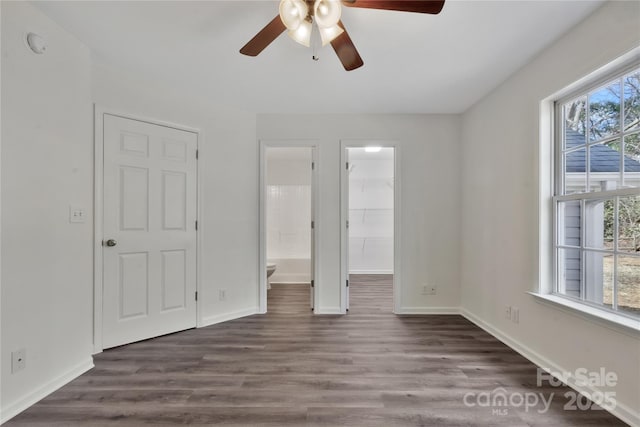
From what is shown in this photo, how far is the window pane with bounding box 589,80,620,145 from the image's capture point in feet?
5.73

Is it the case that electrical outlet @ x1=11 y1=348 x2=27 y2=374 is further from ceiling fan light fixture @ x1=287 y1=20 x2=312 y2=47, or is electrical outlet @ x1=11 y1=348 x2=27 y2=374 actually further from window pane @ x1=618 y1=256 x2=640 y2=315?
window pane @ x1=618 y1=256 x2=640 y2=315

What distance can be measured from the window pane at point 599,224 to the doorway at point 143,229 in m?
3.26

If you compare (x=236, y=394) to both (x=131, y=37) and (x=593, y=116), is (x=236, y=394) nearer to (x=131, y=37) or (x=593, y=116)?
(x=131, y=37)

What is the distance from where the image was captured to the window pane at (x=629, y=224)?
5.33 feet

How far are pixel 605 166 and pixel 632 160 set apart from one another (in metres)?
0.18

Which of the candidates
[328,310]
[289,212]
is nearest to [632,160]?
[328,310]

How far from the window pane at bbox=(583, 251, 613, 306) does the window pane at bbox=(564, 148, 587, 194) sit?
0.46 m

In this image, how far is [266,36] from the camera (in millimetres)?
1701

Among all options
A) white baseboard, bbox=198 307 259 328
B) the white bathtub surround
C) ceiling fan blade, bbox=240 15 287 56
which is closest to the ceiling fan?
ceiling fan blade, bbox=240 15 287 56

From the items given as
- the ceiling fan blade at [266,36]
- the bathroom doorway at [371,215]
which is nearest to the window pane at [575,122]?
the ceiling fan blade at [266,36]

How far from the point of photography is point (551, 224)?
7.09ft

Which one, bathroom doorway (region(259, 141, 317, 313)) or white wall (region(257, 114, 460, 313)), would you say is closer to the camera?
white wall (region(257, 114, 460, 313))

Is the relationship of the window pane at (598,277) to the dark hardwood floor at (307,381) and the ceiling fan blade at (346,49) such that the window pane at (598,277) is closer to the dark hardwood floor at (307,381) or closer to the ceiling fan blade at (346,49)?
the dark hardwood floor at (307,381)

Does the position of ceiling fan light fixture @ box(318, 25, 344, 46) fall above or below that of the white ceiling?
below
